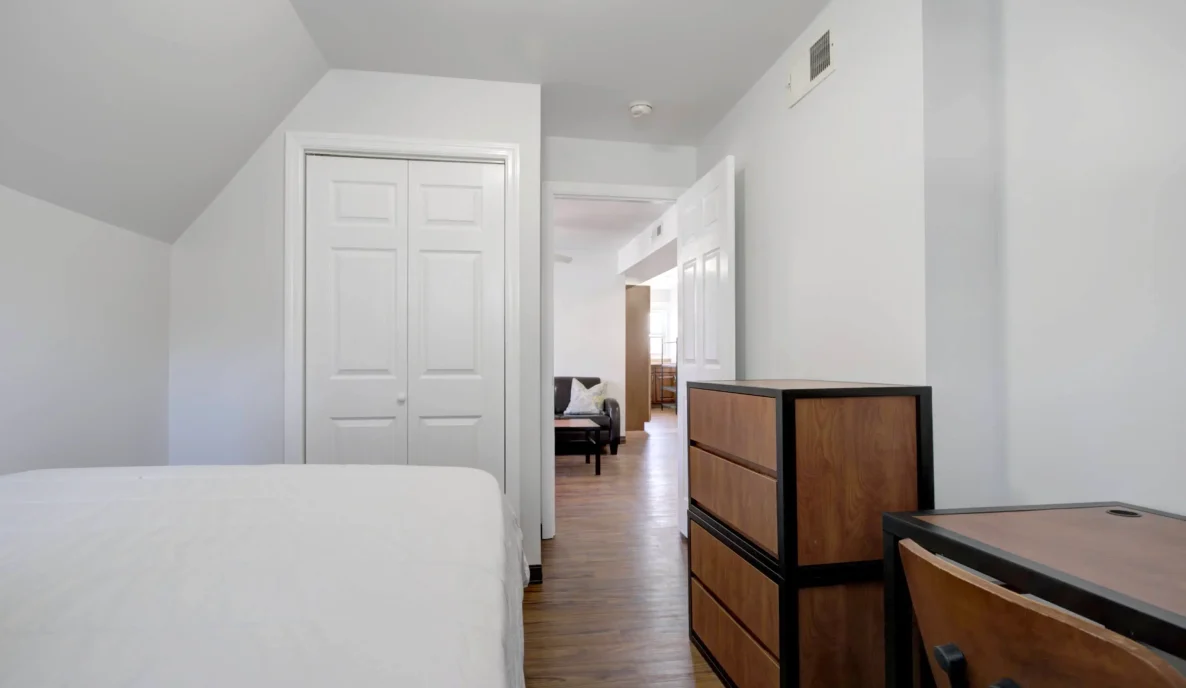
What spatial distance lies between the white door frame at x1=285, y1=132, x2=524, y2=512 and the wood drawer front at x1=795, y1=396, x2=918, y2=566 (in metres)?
1.54

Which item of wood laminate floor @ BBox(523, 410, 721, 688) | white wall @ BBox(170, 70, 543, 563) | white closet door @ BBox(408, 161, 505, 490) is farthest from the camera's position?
white closet door @ BBox(408, 161, 505, 490)

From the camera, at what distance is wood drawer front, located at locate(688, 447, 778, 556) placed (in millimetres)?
1485

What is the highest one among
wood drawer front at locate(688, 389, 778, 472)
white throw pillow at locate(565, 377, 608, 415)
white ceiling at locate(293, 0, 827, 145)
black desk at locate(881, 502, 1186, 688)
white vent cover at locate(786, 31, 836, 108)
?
white ceiling at locate(293, 0, 827, 145)

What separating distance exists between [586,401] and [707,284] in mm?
3366

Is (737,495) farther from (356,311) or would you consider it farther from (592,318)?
(592,318)

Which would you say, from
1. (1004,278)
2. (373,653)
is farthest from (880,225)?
(373,653)

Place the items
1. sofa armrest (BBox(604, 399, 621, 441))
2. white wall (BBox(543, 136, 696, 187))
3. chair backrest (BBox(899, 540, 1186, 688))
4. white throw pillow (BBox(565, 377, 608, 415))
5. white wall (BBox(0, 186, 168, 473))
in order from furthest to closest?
white throw pillow (BBox(565, 377, 608, 415))
sofa armrest (BBox(604, 399, 621, 441))
white wall (BBox(543, 136, 696, 187))
white wall (BBox(0, 186, 168, 473))
chair backrest (BBox(899, 540, 1186, 688))

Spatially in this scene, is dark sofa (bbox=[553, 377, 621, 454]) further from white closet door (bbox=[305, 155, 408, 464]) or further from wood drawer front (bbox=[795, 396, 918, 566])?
wood drawer front (bbox=[795, 396, 918, 566])

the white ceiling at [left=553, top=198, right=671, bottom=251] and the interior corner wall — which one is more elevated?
the white ceiling at [left=553, top=198, right=671, bottom=251]

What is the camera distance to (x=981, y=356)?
159 cm

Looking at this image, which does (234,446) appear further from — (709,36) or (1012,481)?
(1012,481)

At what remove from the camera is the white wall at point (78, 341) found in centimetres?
169

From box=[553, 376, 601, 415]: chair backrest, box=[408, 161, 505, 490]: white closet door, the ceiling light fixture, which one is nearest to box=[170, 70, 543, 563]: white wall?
box=[408, 161, 505, 490]: white closet door

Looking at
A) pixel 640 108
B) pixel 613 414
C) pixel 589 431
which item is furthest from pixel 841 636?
pixel 613 414
